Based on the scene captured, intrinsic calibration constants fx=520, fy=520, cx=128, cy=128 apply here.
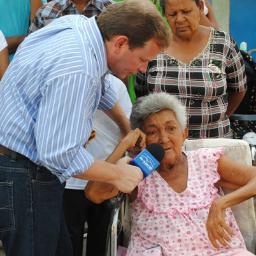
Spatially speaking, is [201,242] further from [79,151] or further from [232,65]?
[232,65]

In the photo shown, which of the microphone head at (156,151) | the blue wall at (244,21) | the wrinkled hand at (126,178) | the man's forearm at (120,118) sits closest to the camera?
the wrinkled hand at (126,178)

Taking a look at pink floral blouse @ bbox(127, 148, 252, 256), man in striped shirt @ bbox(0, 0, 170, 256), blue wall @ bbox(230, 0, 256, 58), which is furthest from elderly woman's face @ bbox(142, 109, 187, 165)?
blue wall @ bbox(230, 0, 256, 58)

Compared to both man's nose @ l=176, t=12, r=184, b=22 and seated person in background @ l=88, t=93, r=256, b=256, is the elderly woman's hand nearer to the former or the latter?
seated person in background @ l=88, t=93, r=256, b=256

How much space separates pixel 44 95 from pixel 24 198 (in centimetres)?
48

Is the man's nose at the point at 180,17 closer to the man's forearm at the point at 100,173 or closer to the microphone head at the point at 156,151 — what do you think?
the microphone head at the point at 156,151

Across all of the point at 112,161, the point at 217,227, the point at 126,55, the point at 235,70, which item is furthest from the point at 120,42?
the point at 235,70

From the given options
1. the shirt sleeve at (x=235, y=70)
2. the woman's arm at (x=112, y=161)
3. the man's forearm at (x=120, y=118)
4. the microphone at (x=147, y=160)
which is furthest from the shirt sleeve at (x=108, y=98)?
the shirt sleeve at (x=235, y=70)

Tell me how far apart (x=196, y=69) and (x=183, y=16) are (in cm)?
33

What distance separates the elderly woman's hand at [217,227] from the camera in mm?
2354

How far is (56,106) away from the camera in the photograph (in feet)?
5.79

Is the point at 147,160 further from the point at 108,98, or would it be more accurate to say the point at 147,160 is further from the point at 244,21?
the point at 244,21

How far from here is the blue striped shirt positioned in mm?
1775

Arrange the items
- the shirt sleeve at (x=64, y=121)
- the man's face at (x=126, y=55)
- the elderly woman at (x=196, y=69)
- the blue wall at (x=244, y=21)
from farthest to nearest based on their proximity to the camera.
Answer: the blue wall at (x=244, y=21)
the elderly woman at (x=196, y=69)
the man's face at (x=126, y=55)
the shirt sleeve at (x=64, y=121)

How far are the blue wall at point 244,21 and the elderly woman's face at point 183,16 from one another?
3.03 metres
